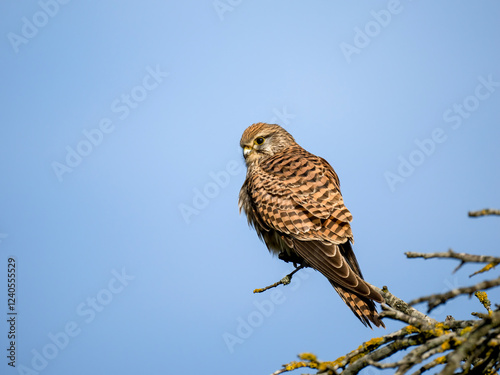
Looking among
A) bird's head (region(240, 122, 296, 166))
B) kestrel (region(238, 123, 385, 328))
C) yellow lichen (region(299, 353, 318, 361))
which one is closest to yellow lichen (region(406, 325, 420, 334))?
yellow lichen (region(299, 353, 318, 361))

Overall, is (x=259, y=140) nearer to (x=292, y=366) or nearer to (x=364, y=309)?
(x=364, y=309)

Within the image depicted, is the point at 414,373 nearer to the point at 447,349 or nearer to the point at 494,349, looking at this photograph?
the point at 447,349

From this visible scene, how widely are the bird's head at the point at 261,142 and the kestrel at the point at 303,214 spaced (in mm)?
11

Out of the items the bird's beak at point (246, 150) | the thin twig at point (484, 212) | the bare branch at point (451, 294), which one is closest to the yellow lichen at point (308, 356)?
the bare branch at point (451, 294)

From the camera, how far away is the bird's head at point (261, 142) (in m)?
5.32

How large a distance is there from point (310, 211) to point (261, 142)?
1.44 m

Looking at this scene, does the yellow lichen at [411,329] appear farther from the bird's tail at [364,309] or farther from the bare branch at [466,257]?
the bird's tail at [364,309]

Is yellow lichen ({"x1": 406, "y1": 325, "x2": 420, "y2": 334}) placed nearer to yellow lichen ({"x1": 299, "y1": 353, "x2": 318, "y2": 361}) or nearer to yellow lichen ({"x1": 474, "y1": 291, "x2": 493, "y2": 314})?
yellow lichen ({"x1": 299, "y1": 353, "x2": 318, "y2": 361})

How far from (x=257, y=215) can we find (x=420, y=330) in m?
2.85

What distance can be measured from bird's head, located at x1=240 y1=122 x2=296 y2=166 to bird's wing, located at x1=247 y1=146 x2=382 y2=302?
0.30 m

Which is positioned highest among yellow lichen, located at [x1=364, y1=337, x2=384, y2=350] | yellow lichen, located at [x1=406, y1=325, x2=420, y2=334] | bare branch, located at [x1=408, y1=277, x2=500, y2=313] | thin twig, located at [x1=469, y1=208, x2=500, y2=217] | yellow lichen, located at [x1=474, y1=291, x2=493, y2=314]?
thin twig, located at [x1=469, y1=208, x2=500, y2=217]

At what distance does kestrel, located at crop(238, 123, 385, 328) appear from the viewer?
11.6 feet

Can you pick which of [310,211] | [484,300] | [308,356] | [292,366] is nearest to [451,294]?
[308,356]

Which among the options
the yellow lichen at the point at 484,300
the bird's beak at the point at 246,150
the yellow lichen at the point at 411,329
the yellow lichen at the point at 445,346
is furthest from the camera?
the bird's beak at the point at 246,150
